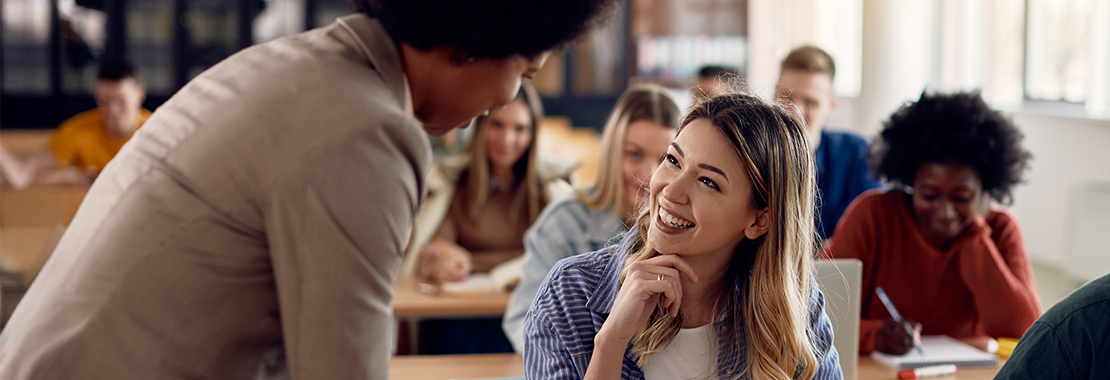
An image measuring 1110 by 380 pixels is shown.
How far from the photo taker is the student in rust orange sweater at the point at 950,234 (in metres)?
2.12

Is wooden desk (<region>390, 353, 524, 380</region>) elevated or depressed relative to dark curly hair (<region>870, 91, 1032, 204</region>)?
depressed

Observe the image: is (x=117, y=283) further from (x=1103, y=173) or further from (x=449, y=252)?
(x=1103, y=173)

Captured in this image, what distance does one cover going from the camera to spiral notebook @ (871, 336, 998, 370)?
1.84 metres

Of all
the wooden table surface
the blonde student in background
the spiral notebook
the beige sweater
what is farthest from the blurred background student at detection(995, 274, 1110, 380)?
the wooden table surface

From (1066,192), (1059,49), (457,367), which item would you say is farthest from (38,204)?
(1059,49)

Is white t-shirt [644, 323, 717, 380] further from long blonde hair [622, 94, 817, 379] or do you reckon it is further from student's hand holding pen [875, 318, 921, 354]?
student's hand holding pen [875, 318, 921, 354]

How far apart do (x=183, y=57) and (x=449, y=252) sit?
5.69 meters

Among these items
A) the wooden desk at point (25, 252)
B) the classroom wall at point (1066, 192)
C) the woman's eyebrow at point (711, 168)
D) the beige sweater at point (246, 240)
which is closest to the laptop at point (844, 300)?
the woman's eyebrow at point (711, 168)

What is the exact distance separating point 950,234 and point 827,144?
36.5 inches

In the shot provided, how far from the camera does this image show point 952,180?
2.14m

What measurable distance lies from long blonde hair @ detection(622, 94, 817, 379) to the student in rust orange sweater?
817 millimetres

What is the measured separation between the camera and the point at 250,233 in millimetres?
788

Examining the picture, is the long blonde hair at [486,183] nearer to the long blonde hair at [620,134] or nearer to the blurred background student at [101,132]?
the long blonde hair at [620,134]

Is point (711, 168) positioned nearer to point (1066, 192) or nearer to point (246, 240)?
point (246, 240)
